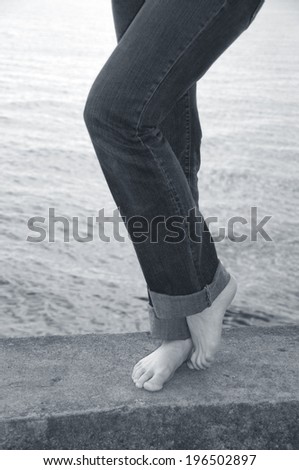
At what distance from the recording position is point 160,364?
5.91 feet

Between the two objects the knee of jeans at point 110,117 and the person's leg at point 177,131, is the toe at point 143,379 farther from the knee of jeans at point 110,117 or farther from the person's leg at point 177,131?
the knee of jeans at point 110,117

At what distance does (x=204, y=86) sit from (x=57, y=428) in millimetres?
6745

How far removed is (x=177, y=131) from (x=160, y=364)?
1.75 ft

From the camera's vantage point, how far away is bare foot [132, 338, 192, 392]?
1766 mm

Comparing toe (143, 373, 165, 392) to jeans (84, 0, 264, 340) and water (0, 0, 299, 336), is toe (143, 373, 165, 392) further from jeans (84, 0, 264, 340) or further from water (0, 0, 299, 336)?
water (0, 0, 299, 336)

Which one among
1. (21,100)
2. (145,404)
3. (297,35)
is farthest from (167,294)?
(297,35)

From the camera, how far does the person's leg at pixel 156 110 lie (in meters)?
1.54

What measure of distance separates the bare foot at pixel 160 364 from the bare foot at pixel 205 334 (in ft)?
0.09

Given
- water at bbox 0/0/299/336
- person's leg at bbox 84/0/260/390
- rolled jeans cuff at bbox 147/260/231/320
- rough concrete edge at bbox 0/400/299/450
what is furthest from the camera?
water at bbox 0/0/299/336

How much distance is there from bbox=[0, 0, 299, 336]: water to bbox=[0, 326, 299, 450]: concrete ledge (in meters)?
0.89

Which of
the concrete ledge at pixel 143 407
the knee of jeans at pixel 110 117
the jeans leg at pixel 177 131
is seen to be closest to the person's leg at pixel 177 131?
the jeans leg at pixel 177 131

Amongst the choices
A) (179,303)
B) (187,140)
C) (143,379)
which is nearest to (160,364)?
(143,379)

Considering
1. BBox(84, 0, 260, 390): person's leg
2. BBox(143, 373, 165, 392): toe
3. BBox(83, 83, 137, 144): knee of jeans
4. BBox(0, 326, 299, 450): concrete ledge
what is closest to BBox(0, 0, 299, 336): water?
BBox(0, 326, 299, 450): concrete ledge

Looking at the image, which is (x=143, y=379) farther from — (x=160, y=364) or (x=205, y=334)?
(x=205, y=334)
